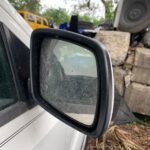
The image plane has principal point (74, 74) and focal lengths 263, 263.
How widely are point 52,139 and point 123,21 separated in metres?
5.26

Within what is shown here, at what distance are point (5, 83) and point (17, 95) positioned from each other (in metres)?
0.08

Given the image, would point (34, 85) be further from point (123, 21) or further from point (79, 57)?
point (123, 21)

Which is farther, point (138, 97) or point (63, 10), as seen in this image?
point (63, 10)

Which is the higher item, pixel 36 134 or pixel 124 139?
pixel 36 134

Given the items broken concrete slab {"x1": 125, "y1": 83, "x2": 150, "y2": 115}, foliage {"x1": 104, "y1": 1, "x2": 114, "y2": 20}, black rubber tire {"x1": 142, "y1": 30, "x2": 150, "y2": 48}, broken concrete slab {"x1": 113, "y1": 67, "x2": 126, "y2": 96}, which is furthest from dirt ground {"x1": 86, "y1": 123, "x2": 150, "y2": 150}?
foliage {"x1": 104, "y1": 1, "x2": 114, "y2": 20}

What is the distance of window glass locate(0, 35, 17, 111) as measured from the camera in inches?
44.3

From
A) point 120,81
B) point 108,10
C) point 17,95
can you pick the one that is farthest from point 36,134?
point 108,10

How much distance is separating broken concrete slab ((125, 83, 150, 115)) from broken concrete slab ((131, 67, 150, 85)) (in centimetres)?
10

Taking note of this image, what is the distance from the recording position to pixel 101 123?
0.92m

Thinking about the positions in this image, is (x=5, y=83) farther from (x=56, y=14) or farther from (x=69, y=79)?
(x=56, y=14)

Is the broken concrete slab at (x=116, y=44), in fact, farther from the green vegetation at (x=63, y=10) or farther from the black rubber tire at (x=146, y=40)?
the green vegetation at (x=63, y=10)

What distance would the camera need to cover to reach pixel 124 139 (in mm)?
3902

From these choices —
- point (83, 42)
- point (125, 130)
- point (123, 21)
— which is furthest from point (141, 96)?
point (83, 42)

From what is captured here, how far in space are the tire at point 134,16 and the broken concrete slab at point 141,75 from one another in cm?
140
